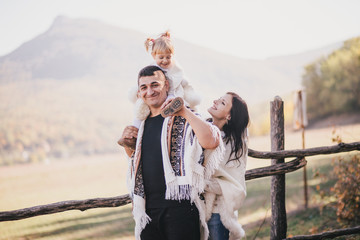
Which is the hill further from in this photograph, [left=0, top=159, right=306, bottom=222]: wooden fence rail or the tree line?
[left=0, top=159, right=306, bottom=222]: wooden fence rail

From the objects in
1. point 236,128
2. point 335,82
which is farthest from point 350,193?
point 335,82

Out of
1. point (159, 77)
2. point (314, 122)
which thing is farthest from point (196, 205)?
point (314, 122)

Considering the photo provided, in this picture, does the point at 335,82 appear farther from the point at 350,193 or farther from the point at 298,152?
the point at 298,152

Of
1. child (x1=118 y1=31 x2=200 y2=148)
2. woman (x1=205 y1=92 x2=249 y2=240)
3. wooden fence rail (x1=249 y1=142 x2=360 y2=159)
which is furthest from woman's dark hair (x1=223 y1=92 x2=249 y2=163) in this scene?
wooden fence rail (x1=249 y1=142 x2=360 y2=159)

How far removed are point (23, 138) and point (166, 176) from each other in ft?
72.5

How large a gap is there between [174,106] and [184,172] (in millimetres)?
403

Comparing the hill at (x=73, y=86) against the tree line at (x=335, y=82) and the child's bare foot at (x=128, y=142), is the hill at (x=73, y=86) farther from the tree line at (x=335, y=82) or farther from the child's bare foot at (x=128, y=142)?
the child's bare foot at (x=128, y=142)

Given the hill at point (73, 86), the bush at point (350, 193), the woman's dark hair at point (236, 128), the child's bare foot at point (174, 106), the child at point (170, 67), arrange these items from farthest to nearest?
the hill at point (73, 86) < the bush at point (350, 193) < the child at point (170, 67) < the woman's dark hair at point (236, 128) < the child's bare foot at point (174, 106)

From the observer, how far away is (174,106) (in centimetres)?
175

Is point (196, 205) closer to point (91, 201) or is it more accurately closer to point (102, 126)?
point (91, 201)

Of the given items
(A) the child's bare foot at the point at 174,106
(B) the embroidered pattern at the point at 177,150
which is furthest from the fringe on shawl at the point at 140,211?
(A) the child's bare foot at the point at 174,106

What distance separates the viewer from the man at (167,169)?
74.2 inches

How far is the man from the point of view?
6.18 feet

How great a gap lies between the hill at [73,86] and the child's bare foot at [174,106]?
13.4m
